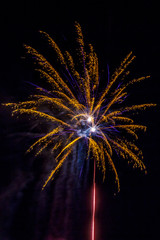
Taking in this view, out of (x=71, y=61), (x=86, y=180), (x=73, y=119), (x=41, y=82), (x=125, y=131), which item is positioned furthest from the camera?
(x=125, y=131)

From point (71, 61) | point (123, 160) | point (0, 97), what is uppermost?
point (71, 61)

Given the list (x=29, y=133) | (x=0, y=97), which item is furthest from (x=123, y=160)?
(x=0, y=97)

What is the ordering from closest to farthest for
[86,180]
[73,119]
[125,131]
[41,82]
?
[41,82] → [86,180] → [73,119] → [125,131]

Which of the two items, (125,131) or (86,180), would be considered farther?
(125,131)

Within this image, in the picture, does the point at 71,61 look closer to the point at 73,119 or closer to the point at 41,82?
the point at 41,82

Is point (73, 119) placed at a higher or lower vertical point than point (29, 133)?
higher

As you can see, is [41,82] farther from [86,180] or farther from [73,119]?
[86,180]
